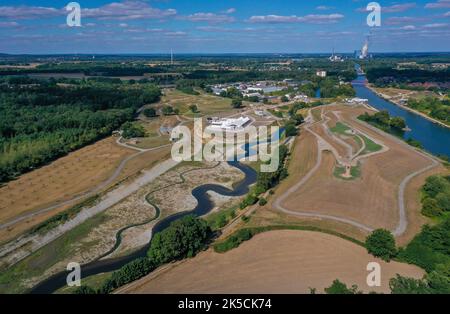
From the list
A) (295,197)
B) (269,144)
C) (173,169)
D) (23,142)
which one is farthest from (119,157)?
(295,197)

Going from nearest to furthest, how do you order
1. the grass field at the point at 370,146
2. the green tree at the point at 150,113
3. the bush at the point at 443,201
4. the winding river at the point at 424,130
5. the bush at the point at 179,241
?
the bush at the point at 179,241
the bush at the point at 443,201
the grass field at the point at 370,146
the winding river at the point at 424,130
the green tree at the point at 150,113

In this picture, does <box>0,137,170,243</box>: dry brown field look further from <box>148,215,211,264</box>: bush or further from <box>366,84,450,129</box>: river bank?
<box>366,84,450,129</box>: river bank

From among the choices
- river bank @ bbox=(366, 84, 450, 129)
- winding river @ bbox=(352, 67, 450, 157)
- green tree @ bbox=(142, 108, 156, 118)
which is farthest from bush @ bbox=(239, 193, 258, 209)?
river bank @ bbox=(366, 84, 450, 129)

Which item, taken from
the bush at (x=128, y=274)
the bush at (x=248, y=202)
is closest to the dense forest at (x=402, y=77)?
the bush at (x=248, y=202)

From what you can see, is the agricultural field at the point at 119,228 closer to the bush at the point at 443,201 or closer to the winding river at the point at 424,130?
the bush at the point at 443,201

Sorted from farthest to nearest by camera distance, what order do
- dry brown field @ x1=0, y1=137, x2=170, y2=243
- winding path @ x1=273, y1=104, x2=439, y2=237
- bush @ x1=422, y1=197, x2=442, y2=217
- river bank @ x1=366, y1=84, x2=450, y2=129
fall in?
river bank @ x1=366, y1=84, x2=450, y2=129 < dry brown field @ x1=0, y1=137, x2=170, y2=243 < bush @ x1=422, y1=197, x2=442, y2=217 < winding path @ x1=273, y1=104, x2=439, y2=237
